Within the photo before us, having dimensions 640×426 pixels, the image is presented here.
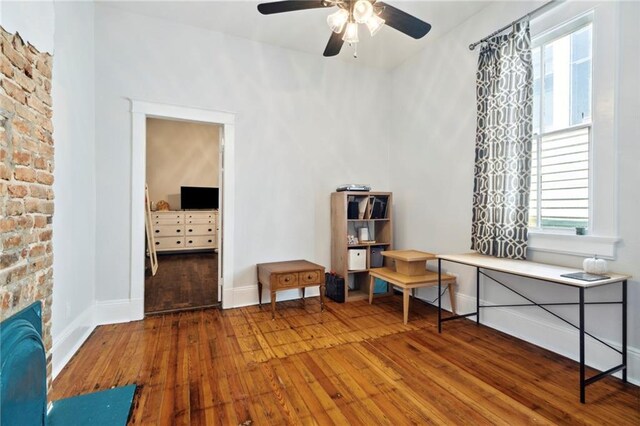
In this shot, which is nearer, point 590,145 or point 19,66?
point 19,66

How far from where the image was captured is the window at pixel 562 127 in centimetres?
232

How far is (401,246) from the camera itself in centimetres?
411

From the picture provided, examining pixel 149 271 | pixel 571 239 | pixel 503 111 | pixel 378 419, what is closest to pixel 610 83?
pixel 503 111

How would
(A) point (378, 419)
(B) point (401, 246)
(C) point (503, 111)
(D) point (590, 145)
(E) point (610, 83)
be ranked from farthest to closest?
(B) point (401, 246), (C) point (503, 111), (D) point (590, 145), (E) point (610, 83), (A) point (378, 419)

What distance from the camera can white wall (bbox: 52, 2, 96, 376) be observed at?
2156 millimetres

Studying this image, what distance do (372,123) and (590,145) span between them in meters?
2.52

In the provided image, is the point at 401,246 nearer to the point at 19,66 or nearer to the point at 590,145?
the point at 590,145

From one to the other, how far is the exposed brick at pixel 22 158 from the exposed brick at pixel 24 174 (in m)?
0.02

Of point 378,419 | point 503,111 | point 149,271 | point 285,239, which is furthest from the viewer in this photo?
point 149,271

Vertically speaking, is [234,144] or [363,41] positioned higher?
[363,41]

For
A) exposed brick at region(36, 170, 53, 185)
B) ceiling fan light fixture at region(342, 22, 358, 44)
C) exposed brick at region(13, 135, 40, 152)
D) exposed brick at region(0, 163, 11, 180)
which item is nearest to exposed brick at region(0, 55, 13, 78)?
exposed brick at region(13, 135, 40, 152)

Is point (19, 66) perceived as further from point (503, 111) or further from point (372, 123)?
point (372, 123)

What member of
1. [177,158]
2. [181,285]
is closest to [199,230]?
[177,158]

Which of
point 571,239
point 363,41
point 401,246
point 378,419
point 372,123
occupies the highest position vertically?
point 363,41
